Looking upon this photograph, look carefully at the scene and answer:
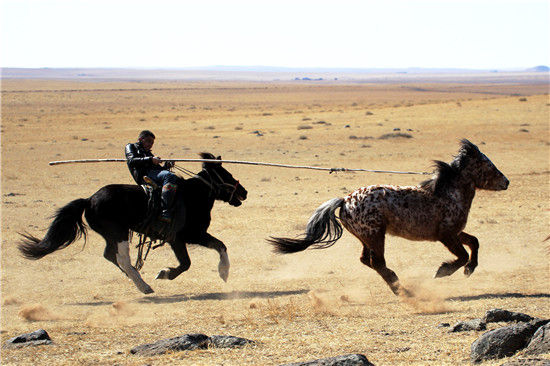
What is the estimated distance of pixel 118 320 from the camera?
7.87 meters

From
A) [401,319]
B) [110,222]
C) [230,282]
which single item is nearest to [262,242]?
[230,282]

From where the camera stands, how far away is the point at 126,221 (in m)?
8.82

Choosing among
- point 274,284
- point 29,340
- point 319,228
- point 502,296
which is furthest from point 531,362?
point 274,284

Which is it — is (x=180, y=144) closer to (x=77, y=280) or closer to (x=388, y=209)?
(x=77, y=280)

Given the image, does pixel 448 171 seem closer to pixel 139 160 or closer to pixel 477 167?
pixel 477 167

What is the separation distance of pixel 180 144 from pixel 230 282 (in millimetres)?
19381

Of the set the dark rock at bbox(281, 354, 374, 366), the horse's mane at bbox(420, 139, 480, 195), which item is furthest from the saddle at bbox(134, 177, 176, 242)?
the dark rock at bbox(281, 354, 374, 366)

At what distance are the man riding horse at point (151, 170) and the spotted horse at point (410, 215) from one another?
1511 mm

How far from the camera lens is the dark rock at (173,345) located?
6.10 metres

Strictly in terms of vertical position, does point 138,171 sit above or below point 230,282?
above

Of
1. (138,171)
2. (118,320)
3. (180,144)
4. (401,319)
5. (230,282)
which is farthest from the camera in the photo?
(180,144)

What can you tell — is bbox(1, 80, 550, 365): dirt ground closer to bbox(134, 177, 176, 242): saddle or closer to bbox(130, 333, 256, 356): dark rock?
bbox(130, 333, 256, 356): dark rock

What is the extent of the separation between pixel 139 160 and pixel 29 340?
316 cm

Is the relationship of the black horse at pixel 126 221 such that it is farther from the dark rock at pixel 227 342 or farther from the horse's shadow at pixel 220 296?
the dark rock at pixel 227 342
